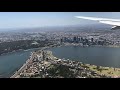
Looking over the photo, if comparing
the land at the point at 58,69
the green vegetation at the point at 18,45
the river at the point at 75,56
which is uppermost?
the green vegetation at the point at 18,45

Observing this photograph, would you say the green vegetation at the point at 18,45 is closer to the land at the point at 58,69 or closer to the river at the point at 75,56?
the river at the point at 75,56

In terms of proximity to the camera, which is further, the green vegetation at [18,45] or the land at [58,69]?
the green vegetation at [18,45]

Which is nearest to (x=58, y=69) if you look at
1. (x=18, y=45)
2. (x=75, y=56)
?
(x=75, y=56)

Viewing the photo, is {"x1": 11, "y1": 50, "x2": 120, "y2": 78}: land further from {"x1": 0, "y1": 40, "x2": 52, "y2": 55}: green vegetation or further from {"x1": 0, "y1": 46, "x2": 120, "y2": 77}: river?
{"x1": 0, "y1": 40, "x2": 52, "y2": 55}: green vegetation
